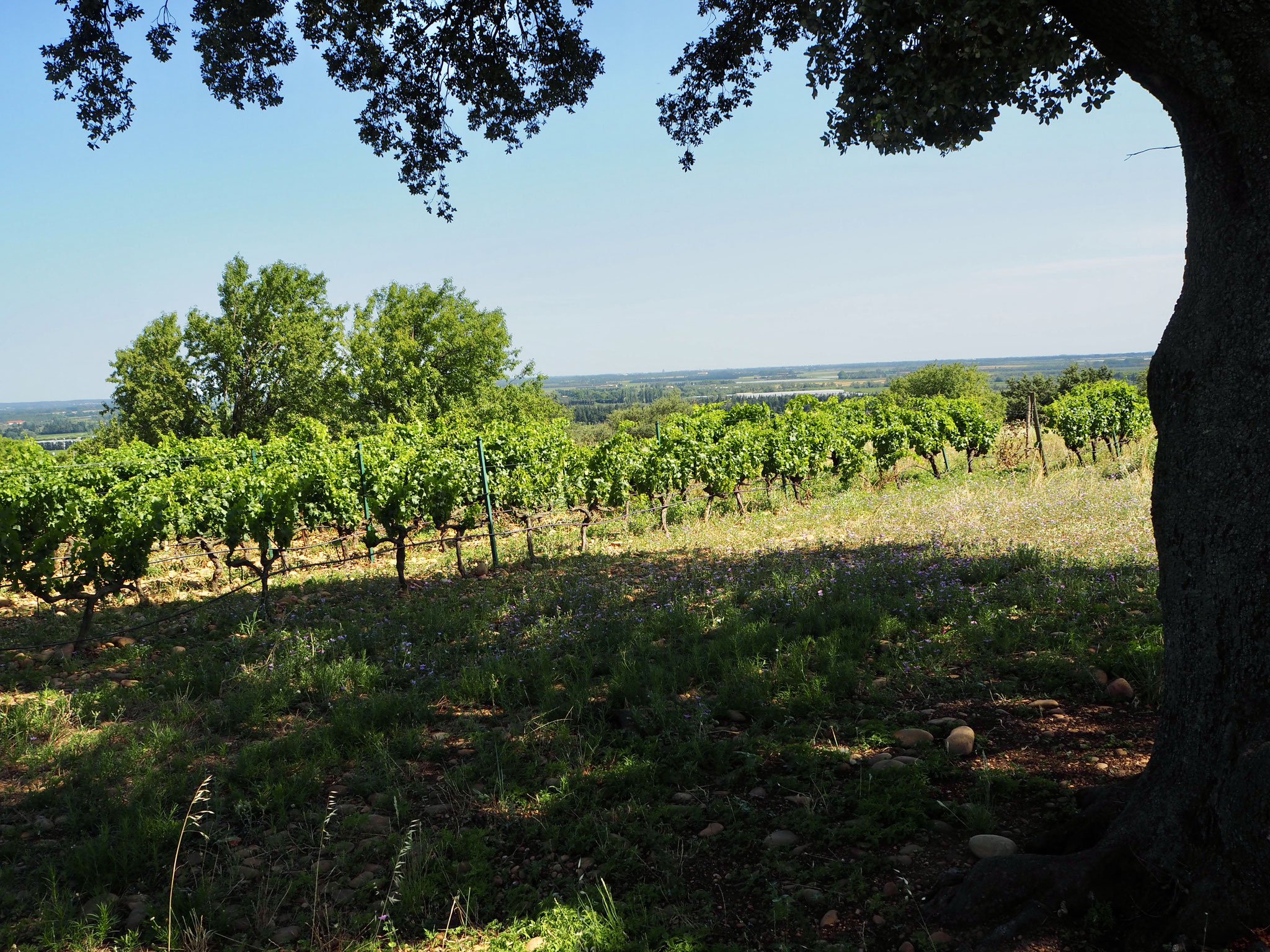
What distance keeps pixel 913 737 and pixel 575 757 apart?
1.90 meters

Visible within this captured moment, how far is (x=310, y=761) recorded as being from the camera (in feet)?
14.5

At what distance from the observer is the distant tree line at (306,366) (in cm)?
3684

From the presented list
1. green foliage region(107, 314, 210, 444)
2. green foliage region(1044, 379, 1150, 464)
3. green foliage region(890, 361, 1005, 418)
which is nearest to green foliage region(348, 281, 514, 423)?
green foliage region(107, 314, 210, 444)

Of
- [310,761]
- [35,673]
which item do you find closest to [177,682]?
[35,673]

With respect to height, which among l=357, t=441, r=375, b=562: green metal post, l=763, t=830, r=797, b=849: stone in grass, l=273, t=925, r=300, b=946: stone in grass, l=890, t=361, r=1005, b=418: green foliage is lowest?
l=273, t=925, r=300, b=946: stone in grass

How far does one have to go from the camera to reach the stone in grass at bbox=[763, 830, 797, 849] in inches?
128

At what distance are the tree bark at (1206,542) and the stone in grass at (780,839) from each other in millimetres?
731

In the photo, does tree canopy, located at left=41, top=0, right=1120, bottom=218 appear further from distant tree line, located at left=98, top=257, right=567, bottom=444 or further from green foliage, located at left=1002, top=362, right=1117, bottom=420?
green foliage, located at left=1002, top=362, right=1117, bottom=420

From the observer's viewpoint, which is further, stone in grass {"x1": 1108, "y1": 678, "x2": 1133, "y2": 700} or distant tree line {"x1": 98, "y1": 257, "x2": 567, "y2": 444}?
distant tree line {"x1": 98, "y1": 257, "x2": 567, "y2": 444}

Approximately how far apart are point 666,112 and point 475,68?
1.84 m

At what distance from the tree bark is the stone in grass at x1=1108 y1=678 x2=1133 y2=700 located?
195cm

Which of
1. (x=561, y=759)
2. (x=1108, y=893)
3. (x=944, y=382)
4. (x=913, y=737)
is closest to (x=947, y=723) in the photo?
(x=913, y=737)

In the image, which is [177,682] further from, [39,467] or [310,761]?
[39,467]

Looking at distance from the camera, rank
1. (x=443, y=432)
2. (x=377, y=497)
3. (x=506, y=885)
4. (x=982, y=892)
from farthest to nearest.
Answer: (x=443, y=432) → (x=377, y=497) → (x=506, y=885) → (x=982, y=892)
